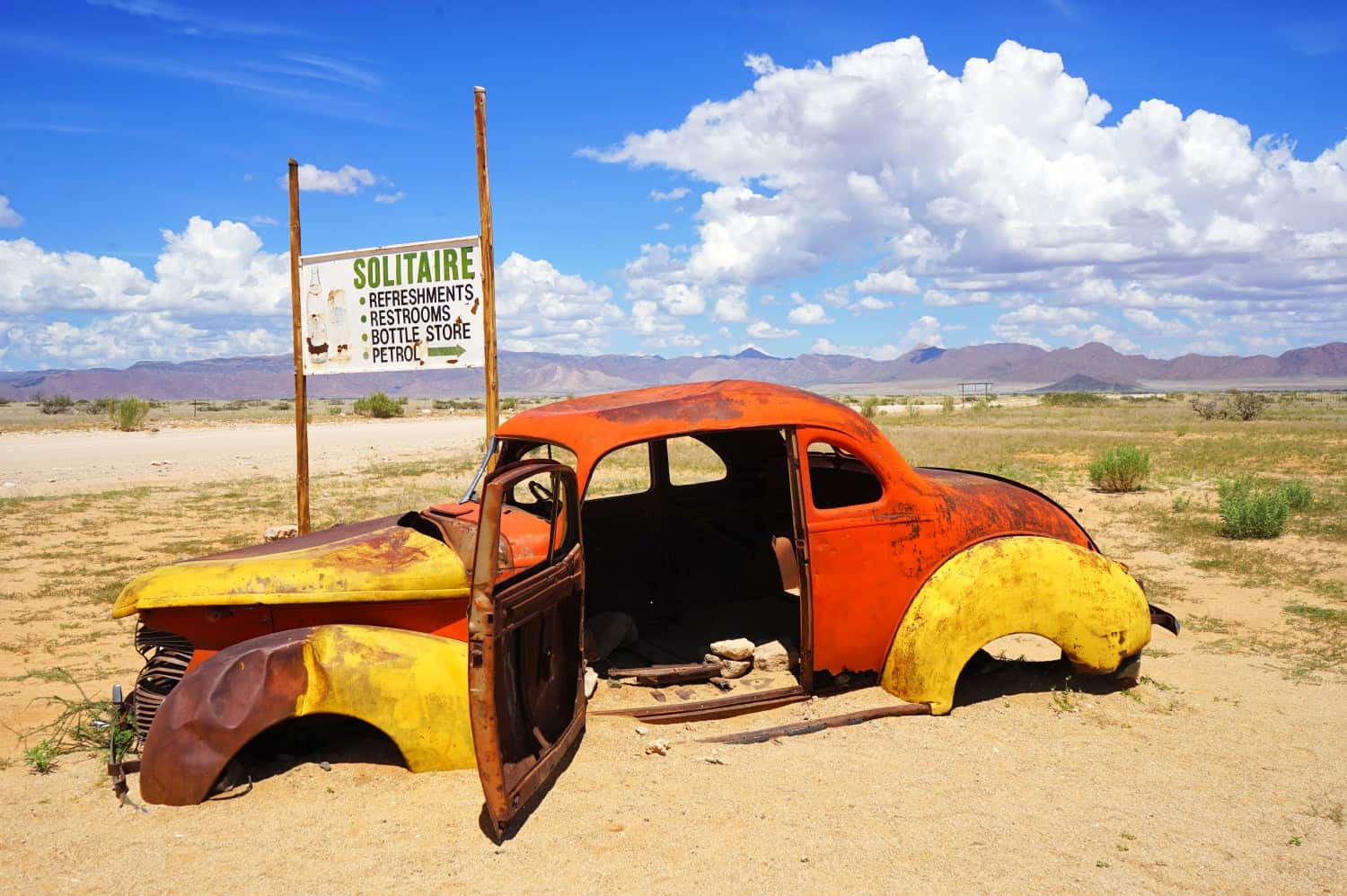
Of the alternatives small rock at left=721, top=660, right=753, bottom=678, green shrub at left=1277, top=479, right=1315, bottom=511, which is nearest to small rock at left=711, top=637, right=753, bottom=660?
small rock at left=721, top=660, right=753, bottom=678

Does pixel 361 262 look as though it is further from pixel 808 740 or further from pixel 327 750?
pixel 808 740

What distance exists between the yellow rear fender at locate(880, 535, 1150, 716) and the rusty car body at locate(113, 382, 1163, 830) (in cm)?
1

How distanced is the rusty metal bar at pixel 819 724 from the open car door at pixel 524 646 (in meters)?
0.80

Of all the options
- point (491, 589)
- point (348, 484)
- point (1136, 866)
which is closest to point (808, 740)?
point (1136, 866)

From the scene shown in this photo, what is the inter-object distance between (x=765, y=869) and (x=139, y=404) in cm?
4438

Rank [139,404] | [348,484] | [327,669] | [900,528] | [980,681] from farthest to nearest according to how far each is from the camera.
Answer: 1. [139,404]
2. [348,484]
3. [980,681]
4. [900,528]
5. [327,669]

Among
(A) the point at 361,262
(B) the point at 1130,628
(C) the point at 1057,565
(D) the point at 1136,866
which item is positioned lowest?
(D) the point at 1136,866

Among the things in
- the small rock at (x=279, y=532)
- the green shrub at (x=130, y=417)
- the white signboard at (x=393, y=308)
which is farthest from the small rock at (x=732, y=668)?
the green shrub at (x=130, y=417)

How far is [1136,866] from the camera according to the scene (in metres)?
3.58

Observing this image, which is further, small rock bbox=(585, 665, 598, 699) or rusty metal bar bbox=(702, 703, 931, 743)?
small rock bbox=(585, 665, 598, 699)

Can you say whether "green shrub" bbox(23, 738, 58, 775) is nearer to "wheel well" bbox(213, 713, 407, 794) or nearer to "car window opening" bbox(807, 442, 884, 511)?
"wheel well" bbox(213, 713, 407, 794)

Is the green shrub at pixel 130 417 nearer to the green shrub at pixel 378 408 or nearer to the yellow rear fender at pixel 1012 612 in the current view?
the green shrub at pixel 378 408

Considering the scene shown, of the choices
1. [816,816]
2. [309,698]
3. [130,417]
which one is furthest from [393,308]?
[130,417]

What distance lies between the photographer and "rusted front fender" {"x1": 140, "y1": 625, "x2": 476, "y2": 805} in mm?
3893
